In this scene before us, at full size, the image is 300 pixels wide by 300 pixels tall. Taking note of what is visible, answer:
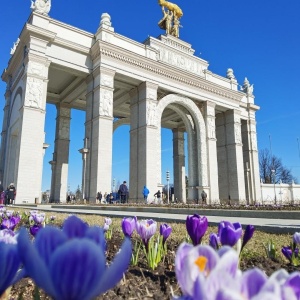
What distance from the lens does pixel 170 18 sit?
94.4ft

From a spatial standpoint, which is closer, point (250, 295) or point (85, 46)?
point (250, 295)

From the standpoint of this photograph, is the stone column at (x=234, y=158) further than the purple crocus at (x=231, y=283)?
Yes

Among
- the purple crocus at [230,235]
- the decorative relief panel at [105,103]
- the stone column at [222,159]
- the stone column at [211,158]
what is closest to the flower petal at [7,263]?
the purple crocus at [230,235]

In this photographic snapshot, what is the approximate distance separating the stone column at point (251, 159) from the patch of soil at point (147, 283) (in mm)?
28686

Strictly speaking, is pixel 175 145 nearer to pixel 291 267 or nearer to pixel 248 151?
pixel 248 151

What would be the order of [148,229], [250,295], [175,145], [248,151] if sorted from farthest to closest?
1. [175,145]
2. [248,151]
3. [148,229]
4. [250,295]

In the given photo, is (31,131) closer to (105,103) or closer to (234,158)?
(105,103)

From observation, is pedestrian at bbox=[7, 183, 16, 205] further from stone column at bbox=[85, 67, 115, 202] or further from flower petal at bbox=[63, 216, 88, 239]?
flower petal at bbox=[63, 216, 88, 239]

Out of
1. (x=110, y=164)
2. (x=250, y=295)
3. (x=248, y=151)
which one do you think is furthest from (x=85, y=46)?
(x=250, y=295)

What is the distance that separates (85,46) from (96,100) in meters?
4.19

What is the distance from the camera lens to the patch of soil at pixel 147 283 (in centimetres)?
157

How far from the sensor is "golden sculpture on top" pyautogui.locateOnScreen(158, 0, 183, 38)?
93.5ft

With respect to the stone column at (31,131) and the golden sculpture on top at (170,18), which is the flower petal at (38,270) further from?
the golden sculpture on top at (170,18)

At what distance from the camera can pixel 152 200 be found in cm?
2061
